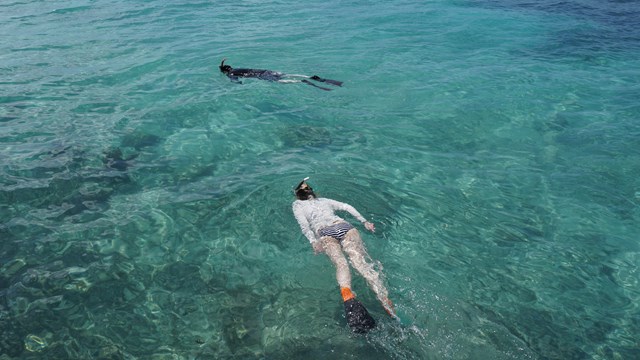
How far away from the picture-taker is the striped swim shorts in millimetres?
8234

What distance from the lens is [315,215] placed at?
8789 millimetres

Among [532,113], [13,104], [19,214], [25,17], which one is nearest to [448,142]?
[532,113]

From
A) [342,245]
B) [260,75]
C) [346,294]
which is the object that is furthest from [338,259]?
[260,75]

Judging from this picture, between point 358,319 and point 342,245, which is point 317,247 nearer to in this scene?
point 342,245

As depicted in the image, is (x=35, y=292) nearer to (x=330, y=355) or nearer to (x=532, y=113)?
(x=330, y=355)

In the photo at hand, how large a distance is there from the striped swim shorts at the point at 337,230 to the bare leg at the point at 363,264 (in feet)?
0.28

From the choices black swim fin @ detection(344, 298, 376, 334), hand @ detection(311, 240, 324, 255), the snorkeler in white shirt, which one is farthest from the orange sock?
hand @ detection(311, 240, 324, 255)

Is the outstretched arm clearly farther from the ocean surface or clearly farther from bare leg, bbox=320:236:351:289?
the ocean surface

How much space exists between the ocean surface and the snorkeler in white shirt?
36cm

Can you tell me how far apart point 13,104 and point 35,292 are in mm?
10980

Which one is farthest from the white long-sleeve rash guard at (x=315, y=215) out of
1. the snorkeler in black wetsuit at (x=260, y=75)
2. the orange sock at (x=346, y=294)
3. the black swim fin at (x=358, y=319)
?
the snorkeler in black wetsuit at (x=260, y=75)

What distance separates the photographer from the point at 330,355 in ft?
22.0

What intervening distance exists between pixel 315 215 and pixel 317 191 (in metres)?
1.93

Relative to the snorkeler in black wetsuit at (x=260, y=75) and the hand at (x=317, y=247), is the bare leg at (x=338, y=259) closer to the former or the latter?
the hand at (x=317, y=247)
